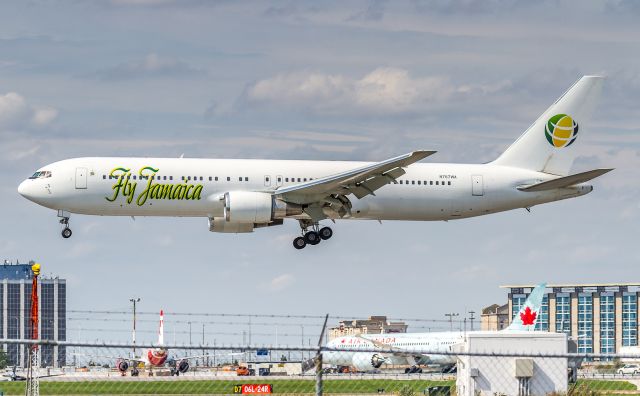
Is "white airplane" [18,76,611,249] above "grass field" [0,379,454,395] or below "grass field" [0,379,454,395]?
above

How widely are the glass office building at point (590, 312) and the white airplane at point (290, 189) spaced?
11030 cm

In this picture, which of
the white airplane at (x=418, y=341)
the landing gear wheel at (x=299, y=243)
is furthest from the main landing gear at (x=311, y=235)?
the white airplane at (x=418, y=341)

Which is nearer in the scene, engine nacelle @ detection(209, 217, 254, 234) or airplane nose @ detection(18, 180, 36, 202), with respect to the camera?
airplane nose @ detection(18, 180, 36, 202)

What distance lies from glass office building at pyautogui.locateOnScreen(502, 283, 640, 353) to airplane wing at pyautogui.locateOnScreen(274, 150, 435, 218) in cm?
11536

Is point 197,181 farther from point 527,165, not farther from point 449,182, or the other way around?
point 527,165

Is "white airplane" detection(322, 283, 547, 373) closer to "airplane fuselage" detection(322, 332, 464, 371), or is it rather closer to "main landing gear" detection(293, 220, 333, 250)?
"airplane fuselage" detection(322, 332, 464, 371)

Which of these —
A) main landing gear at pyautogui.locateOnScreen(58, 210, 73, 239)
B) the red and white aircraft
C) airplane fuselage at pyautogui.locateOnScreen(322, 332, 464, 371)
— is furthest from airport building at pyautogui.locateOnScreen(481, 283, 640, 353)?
main landing gear at pyautogui.locateOnScreen(58, 210, 73, 239)

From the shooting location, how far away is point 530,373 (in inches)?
2066

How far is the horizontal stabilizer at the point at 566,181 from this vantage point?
66.4 m

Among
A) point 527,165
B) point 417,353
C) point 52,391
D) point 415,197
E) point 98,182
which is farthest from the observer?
point 527,165

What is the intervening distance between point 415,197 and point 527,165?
9.09 m

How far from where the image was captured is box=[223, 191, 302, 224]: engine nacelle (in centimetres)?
6341

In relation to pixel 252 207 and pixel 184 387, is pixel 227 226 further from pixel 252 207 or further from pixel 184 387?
pixel 184 387

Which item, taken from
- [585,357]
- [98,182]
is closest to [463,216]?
[98,182]
